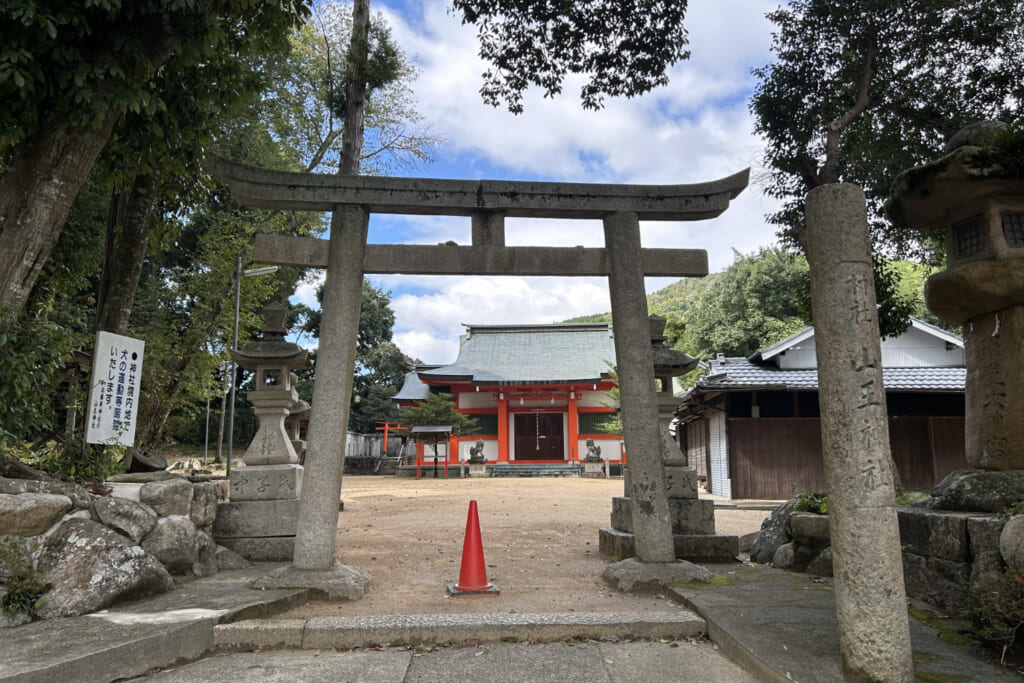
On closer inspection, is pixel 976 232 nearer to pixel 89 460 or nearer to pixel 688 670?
pixel 688 670

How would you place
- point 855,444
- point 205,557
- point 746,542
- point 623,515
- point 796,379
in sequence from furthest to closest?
point 796,379
point 746,542
point 623,515
point 205,557
point 855,444

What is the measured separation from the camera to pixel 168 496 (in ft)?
17.7

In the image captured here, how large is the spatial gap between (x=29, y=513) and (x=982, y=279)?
6859 mm

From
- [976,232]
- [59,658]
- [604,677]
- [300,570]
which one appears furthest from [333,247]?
[976,232]

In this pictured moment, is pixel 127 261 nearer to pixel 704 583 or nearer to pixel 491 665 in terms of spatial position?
pixel 491 665

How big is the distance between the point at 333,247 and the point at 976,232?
532 cm

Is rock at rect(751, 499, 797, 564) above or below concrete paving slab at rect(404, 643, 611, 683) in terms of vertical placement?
above

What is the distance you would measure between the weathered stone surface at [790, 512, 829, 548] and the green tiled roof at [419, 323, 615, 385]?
17.8m

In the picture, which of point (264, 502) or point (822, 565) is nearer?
point (822, 565)

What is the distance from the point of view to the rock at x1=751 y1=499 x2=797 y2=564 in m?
6.64

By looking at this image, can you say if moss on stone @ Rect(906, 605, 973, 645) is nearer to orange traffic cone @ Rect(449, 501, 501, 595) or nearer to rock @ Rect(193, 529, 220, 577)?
orange traffic cone @ Rect(449, 501, 501, 595)

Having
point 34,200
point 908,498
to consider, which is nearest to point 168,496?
point 34,200

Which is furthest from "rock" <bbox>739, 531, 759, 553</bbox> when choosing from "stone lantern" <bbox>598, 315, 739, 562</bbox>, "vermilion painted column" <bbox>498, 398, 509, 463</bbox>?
"vermilion painted column" <bbox>498, 398, 509, 463</bbox>

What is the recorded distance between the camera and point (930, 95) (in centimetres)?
864
